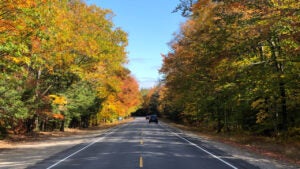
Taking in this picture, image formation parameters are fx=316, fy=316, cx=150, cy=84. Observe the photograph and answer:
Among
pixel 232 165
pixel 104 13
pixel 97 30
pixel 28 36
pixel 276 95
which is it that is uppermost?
pixel 104 13

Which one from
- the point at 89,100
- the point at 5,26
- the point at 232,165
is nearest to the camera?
the point at 232,165

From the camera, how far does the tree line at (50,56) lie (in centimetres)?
1374

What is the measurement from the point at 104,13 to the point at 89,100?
12325 mm

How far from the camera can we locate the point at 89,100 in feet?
131

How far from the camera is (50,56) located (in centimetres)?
2247

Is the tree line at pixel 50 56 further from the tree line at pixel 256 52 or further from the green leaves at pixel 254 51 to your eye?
the green leaves at pixel 254 51

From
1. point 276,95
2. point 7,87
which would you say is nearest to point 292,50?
point 276,95

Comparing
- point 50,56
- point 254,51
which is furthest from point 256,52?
point 50,56

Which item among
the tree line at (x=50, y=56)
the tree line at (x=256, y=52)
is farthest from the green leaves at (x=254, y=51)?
the tree line at (x=50, y=56)

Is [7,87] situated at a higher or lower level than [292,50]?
lower

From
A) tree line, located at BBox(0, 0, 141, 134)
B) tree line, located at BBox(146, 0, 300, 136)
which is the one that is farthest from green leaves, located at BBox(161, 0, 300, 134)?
tree line, located at BBox(0, 0, 141, 134)

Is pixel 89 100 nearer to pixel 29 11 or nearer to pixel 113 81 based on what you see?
pixel 113 81

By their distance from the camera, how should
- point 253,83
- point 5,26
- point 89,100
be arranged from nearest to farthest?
point 5,26, point 253,83, point 89,100

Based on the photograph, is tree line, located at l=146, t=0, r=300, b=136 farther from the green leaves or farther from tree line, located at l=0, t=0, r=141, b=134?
tree line, located at l=0, t=0, r=141, b=134
